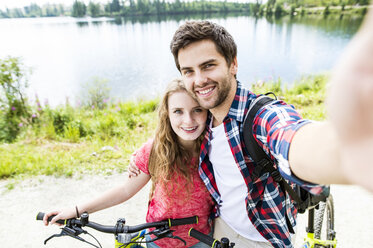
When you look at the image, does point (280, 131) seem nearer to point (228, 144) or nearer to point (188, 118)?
point (228, 144)

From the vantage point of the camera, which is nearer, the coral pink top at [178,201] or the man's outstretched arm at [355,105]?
the man's outstretched arm at [355,105]

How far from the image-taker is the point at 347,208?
3014 millimetres

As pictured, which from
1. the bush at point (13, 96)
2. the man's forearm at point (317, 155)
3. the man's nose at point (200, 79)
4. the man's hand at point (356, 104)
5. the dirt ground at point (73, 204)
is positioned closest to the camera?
the man's hand at point (356, 104)

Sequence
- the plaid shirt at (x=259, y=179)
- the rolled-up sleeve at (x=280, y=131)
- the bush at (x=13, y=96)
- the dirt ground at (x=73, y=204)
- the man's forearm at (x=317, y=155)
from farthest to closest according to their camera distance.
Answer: the bush at (x=13, y=96)
the dirt ground at (x=73, y=204)
the plaid shirt at (x=259, y=179)
the rolled-up sleeve at (x=280, y=131)
the man's forearm at (x=317, y=155)

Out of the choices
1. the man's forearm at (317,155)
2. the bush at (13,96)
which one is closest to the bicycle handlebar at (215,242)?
the man's forearm at (317,155)

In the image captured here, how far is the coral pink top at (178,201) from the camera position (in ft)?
5.64

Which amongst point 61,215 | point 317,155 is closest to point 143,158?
point 61,215

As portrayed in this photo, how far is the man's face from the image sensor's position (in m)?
1.58

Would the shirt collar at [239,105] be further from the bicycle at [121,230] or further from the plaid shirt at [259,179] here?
the bicycle at [121,230]

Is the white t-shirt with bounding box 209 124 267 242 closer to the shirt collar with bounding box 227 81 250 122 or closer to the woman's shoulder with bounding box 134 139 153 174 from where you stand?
the shirt collar with bounding box 227 81 250 122

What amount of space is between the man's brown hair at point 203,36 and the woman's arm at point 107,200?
896mm

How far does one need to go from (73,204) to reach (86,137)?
2.33m

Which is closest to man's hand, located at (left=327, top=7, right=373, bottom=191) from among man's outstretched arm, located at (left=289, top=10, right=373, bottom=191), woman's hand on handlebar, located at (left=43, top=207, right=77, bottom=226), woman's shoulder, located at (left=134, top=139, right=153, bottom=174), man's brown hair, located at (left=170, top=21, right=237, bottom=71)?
man's outstretched arm, located at (left=289, top=10, right=373, bottom=191)

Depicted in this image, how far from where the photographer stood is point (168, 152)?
1.70 metres
